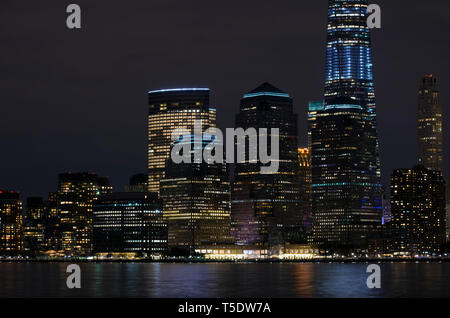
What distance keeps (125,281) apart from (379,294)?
65.6 meters

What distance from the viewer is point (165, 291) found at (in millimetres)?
153625
